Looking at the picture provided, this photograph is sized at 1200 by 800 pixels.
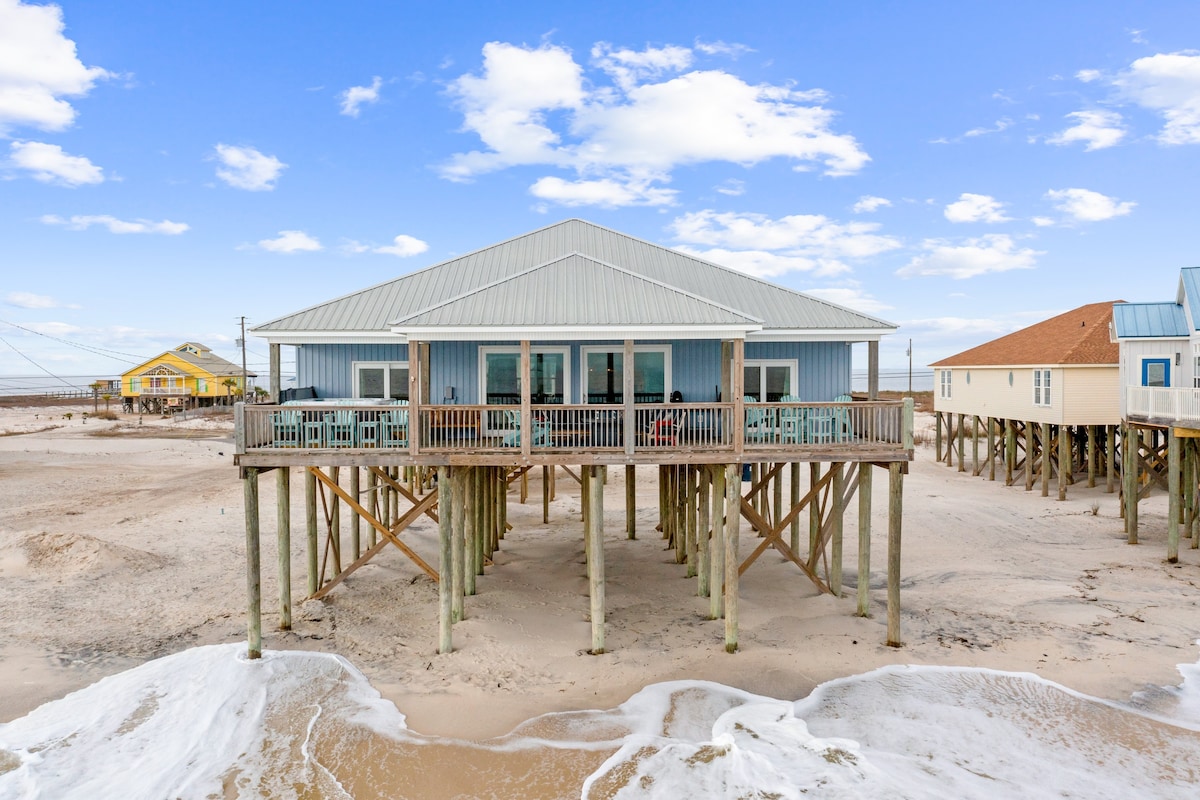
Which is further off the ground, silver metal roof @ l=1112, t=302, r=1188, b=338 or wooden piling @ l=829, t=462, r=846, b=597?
silver metal roof @ l=1112, t=302, r=1188, b=338

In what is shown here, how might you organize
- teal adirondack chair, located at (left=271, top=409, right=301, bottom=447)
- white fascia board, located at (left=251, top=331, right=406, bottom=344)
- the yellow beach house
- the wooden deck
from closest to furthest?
the wooden deck, teal adirondack chair, located at (left=271, top=409, right=301, bottom=447), white fascia board, located at (left=251, top=331, right=406, bottom=344), the yellow beach house

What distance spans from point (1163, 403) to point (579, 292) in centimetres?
1633

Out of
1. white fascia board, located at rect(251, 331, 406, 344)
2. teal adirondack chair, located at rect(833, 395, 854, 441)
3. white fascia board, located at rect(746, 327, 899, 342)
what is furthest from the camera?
white fascia board, located at rect(251, 331, 406, 344)

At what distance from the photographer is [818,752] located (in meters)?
10.1

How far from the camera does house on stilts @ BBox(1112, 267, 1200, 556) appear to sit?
1836 centimetres

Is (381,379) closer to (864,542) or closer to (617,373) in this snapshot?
(617,373)

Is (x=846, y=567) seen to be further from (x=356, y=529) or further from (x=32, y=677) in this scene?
(x=32, y=677)

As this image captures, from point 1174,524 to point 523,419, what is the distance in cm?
1778

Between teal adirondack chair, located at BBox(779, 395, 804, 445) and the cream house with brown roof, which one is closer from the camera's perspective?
teal adirondack chair, located at BBox(779, 395, 804, 445)

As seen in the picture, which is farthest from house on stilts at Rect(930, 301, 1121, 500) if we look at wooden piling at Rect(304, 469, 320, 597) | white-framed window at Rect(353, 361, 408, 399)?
wooden piling at Rect(304, 469, 320, 597)

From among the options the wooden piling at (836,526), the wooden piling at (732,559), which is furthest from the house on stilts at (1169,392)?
the wooden piling at (732,559)

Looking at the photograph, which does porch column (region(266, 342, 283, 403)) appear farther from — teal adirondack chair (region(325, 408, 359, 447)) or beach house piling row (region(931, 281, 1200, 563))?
beach house piling row (region(931, 281, 1200, 563))

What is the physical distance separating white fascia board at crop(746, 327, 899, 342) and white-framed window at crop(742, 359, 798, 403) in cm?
117

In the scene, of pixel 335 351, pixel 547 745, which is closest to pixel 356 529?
pixel 335 351
